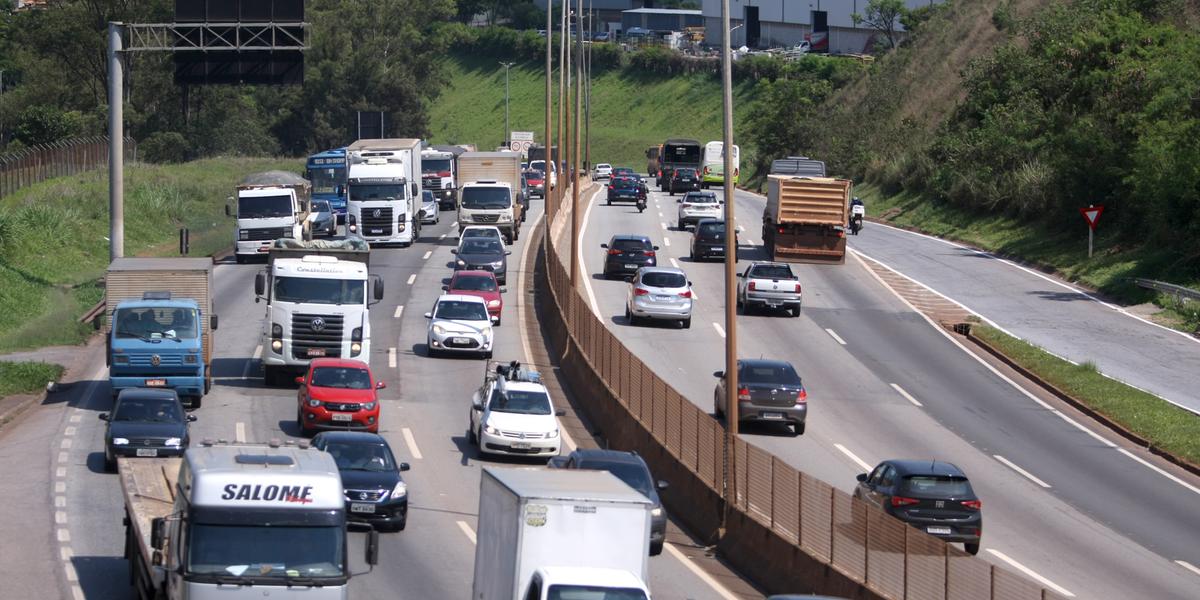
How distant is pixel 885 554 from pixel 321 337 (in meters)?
19.5

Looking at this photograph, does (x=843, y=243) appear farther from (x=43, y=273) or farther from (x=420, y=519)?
(x=420, y=519)

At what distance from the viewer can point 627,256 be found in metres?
52.0

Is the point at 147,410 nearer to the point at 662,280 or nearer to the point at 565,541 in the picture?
the point at 565,541

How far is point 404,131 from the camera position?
130m

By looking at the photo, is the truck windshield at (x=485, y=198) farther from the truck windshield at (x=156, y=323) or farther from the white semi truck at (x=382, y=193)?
the truck windshield at (x=156, y=323)

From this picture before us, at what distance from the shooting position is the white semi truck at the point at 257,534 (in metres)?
13.5

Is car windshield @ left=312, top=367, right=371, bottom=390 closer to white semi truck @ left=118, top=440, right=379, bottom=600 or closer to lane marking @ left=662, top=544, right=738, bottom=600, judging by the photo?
lane marking @ left=662, top=544, right=738, bottom=600

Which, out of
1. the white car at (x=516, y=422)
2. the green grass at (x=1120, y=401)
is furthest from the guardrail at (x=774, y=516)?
the green grass at (x=1120, y=401)

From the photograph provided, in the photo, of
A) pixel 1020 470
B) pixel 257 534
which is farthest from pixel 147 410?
pixel 1020 470

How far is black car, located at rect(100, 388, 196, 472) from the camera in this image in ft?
83.3

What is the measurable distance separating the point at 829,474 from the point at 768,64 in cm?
11918

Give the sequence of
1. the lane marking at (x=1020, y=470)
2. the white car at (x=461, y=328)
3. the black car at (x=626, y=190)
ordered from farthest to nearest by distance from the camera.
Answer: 1. the black car at (x=626, y=190)
2. the white car at (x=461, y=328)
3. the lane marking at (x=1020, y=470)

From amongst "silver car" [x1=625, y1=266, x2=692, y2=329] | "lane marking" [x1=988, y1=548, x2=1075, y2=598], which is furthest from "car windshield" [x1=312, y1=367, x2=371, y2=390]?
"silver car" [x1=625, y1=266, x2=692, y2=329]

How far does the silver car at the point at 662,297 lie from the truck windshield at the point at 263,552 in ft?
97.9
